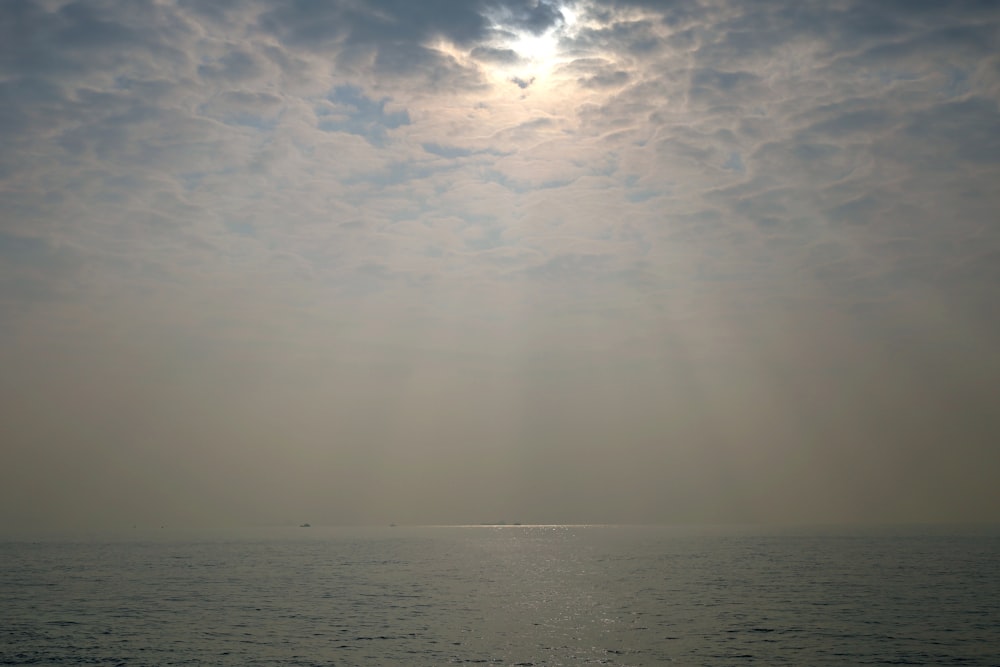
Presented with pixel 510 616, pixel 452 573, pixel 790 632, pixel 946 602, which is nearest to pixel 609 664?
pixel 790 632

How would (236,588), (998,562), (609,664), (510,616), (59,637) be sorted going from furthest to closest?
(998,562)
(236,588)
(510,616)
(59,637)
(609,664)

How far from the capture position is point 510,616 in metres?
78.7

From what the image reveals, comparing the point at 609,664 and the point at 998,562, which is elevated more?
the point at 998,562

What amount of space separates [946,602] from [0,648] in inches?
3505

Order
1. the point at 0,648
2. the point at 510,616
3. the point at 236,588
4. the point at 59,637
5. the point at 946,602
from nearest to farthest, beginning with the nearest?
1. the point at 0,648
2. the point at 59,637
3. the point at 510,616
4. the point at 946,602
5. the point at 236,588

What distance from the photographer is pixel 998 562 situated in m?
159

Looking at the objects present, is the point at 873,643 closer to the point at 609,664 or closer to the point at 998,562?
the point at 609,664

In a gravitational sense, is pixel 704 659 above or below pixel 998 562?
below

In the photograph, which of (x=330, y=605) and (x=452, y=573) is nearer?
(x=330, y=605)

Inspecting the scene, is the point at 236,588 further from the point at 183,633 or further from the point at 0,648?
the point at 0,648

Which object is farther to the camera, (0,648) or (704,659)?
(0,648)

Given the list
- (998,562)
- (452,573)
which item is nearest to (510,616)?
(452,573)

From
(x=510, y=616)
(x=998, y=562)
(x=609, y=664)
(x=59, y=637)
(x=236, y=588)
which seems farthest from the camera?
(x=998, y=562)

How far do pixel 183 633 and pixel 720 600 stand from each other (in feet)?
183
